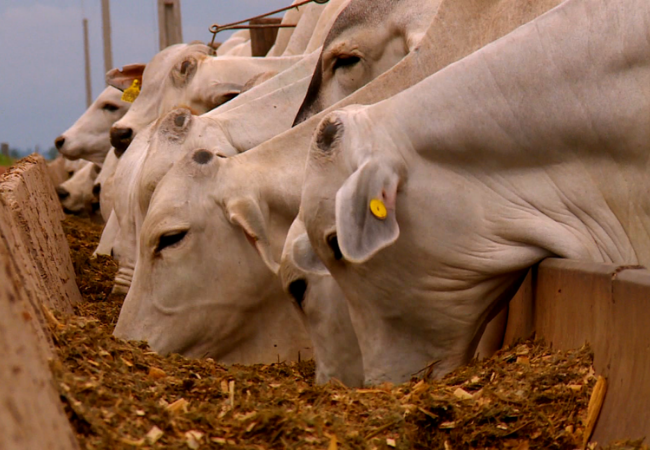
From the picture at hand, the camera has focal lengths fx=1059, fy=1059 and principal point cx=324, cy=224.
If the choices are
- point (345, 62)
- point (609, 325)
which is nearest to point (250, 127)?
point (345, 62)

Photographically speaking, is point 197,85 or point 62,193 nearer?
point 197,85

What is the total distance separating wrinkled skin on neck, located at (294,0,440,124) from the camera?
4660 mm

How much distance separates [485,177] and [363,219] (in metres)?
0.40

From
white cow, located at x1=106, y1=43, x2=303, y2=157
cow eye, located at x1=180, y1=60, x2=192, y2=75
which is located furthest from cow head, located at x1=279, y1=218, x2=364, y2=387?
cow eye, located at x1=180, y1=60, x2=192, y2=75

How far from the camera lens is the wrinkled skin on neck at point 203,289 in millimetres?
4020

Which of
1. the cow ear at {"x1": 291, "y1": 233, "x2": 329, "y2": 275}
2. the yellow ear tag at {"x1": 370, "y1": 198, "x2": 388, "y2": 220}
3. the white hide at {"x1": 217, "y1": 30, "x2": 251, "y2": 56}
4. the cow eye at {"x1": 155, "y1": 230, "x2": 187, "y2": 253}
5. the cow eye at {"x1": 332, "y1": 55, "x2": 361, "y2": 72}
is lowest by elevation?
the cow eye at {"x1": 155, "y1": 230, "x2": 187, "y2": 253}

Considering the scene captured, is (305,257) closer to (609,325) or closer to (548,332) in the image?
(548,332)

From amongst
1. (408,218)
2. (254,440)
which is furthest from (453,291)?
(254,440)

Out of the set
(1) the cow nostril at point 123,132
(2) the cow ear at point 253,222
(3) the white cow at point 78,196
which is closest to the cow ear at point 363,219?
(2) the cow ear at point 253,222

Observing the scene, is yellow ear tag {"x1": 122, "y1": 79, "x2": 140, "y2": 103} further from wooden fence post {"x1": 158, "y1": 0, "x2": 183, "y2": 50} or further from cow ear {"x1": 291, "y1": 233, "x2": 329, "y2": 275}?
cow ear {"x1": 291, "y1": 233, "x2": 329, "y2": 275}

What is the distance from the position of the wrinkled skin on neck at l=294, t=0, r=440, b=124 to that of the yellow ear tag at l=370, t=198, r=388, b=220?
1855mm

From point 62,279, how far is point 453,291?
7.01 ft

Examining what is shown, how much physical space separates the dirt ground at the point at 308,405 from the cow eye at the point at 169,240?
131 centimetres

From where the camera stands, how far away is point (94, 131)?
32.2 ft
